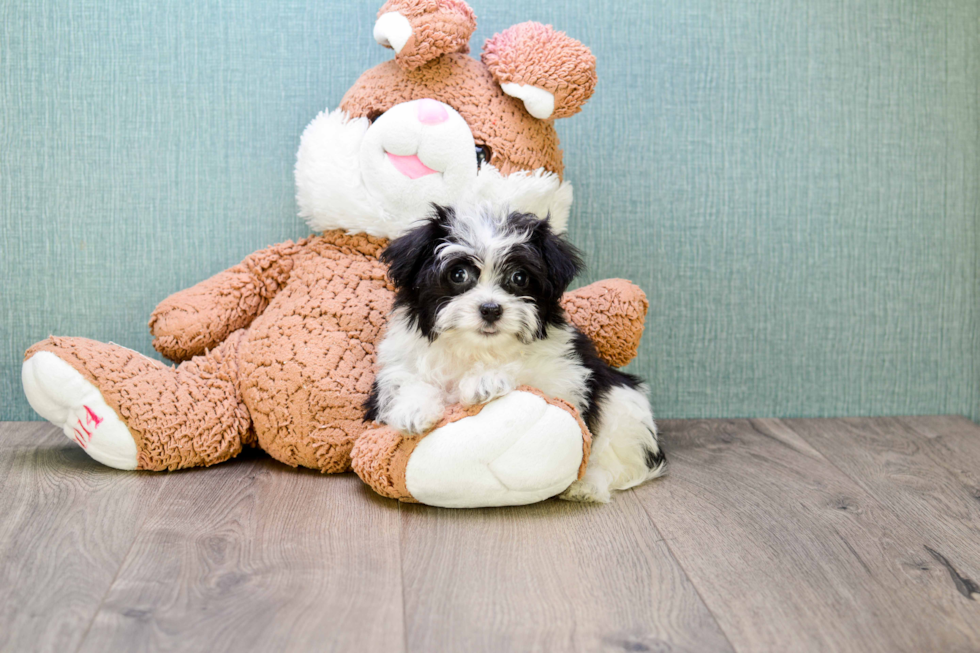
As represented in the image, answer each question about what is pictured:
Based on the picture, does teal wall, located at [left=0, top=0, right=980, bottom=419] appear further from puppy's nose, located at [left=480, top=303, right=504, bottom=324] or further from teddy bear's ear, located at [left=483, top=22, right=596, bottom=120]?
puppy's nose, located at [left=480, top=303, right=504, bottom=324]

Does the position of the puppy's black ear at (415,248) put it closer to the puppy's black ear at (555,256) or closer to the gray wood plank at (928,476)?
the puppy's black ear at (555,256)

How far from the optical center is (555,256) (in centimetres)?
161

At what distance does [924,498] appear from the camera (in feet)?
5.87

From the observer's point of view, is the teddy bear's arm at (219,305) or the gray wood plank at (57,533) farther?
the teddy bear's arm at (219,305)

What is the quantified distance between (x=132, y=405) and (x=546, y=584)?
1003mm

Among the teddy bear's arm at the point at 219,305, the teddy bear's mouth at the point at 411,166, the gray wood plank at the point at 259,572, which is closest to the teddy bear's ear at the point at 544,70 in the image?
the teddy bear's mouth at the point at 411,166

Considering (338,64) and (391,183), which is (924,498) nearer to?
(391,183)

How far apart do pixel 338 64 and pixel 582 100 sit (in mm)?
730

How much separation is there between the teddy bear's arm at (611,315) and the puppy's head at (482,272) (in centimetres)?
32

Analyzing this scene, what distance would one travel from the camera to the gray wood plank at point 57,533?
120 centimetres

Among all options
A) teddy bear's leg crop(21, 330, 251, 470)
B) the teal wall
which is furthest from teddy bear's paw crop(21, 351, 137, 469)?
the teal wall

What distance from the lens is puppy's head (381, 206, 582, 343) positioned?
154 centimetres

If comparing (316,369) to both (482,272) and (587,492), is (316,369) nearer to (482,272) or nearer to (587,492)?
(482,272)

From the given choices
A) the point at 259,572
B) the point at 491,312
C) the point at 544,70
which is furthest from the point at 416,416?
the point at 544,70
